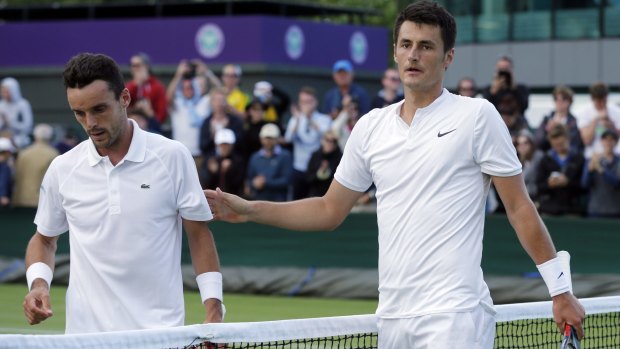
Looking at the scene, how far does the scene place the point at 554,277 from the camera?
187 inches

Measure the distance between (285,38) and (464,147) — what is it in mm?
20911

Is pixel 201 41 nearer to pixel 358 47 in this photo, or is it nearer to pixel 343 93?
pixel 358 47

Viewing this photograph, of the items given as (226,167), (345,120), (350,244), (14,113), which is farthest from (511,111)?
(14,113)

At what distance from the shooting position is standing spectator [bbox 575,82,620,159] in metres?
13.6

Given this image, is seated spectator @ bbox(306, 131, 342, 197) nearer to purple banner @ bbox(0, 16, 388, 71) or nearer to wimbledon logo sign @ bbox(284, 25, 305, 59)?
purple banner @ bbox(0, 16, 388, 71)

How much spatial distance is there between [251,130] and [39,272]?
10.5 meters

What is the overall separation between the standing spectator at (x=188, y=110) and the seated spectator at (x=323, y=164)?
65.1 inches

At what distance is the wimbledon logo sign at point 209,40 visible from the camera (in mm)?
25328

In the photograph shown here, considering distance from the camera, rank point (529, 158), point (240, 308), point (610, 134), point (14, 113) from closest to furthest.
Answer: point (240, 308), point (610, 134), point (529, 158), point (14, 113)

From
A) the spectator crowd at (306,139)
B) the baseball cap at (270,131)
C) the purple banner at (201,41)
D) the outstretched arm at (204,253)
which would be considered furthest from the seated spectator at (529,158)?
the purple banner at (201,41)

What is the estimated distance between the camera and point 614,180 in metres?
12.7

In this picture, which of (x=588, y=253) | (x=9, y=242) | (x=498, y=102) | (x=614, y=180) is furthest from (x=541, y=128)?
(x=9, y=242)

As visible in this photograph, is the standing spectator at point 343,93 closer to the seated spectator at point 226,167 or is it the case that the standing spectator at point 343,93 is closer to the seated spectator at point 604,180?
the seated spectator at point 226,167

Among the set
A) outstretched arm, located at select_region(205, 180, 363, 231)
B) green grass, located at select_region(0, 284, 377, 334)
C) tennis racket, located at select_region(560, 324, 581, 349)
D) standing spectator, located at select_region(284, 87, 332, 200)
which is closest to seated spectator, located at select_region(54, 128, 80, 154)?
standing spectator, located at select_region(284, 87, 332, 200)
